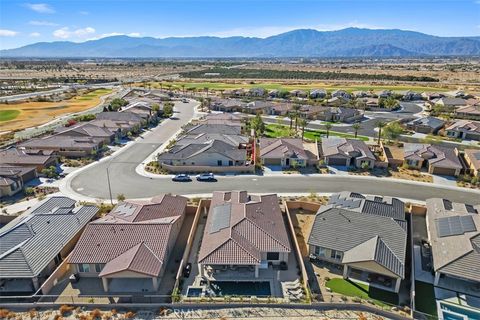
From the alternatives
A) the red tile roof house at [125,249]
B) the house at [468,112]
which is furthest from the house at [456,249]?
the house at [468,112]

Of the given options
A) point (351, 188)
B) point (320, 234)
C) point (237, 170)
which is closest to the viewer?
point (320, 234)

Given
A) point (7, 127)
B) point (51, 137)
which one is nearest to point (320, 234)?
point (51, 137)

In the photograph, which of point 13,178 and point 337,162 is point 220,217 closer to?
point 337,162

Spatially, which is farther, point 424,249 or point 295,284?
point 424,249

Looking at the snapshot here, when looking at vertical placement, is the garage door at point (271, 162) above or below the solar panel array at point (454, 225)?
below

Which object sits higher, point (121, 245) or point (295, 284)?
point (121, 245)

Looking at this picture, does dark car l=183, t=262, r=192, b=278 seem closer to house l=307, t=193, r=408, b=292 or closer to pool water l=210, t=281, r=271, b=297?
pool water l=210, t=281, r=271, b=297

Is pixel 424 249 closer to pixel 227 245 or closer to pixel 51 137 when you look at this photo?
pixel 227 245

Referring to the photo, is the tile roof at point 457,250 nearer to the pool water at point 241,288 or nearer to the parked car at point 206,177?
the pool water at point 241,288
